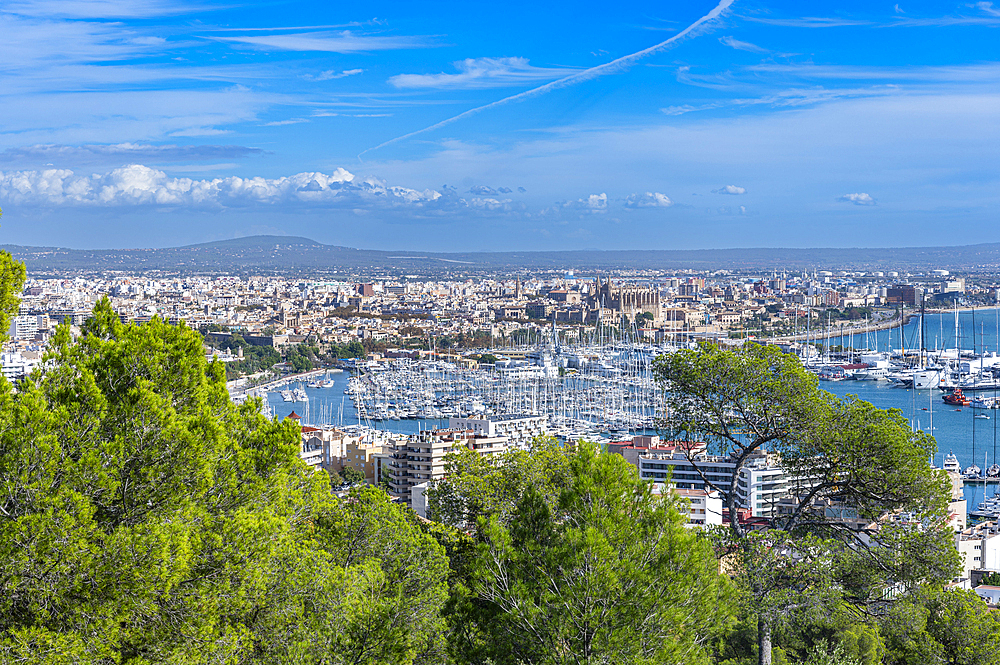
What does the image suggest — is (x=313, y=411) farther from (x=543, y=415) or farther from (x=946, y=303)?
(x=946, y=303)

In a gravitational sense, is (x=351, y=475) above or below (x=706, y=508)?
below

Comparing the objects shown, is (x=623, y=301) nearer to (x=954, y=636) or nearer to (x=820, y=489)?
(x=954, y=636)

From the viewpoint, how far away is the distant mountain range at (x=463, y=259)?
90.0 meters

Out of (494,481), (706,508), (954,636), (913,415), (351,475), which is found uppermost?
(494,481)

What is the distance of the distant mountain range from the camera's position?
295ft

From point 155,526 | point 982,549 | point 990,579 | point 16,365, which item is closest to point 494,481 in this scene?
point 155,526

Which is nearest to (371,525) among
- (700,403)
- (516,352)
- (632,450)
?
(700,403)

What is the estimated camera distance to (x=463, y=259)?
11475cm

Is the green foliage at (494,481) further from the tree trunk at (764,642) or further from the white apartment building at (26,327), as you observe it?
the white apartment building at (26,327)

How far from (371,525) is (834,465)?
1.66m

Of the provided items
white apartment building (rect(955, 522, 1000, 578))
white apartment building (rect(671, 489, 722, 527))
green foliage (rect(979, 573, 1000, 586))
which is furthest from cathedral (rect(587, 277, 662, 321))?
white apartment building (rect(671, 489, 722, 527))

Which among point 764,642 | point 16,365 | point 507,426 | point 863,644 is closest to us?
point 764,642

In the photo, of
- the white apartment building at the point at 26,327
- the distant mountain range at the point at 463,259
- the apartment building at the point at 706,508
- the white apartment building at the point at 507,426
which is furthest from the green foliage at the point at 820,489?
the distant mountain range at the point at 463,259

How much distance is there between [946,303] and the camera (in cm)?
5047
